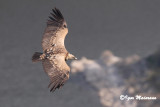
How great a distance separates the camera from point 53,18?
1468 cm

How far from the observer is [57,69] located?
43.8 feet

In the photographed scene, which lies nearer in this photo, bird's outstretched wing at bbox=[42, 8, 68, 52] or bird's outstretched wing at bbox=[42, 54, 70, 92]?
bird's outstretched wing at bbox=[42, 54, 70, 92]

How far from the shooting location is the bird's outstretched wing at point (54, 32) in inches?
553

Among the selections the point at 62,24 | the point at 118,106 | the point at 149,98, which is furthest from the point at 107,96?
the point at 62,24

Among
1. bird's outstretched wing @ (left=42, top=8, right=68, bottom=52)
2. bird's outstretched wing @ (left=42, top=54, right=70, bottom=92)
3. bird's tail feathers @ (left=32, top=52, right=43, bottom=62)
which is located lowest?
bird's outstretched wing @ (left=42, top=54, right=70, bottom=92)

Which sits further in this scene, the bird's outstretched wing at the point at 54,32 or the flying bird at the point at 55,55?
the bird's outstretched wing at the point at 54,32

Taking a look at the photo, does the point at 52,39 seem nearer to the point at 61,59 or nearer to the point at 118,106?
the point at 61,59

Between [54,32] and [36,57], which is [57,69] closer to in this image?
[36,57]

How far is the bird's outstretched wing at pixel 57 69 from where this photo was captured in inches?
514

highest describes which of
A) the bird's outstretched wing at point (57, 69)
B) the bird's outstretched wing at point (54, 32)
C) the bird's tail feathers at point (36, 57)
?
the bird's outstretched wing at point (54, 32)

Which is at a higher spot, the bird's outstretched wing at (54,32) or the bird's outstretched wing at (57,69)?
the bird's outstretched wing at (54,32)

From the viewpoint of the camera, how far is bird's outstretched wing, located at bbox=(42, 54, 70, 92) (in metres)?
13.1

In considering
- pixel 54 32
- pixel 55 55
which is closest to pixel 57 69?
pixel 55 55

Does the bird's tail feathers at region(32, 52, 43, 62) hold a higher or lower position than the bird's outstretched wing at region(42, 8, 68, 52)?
lower
